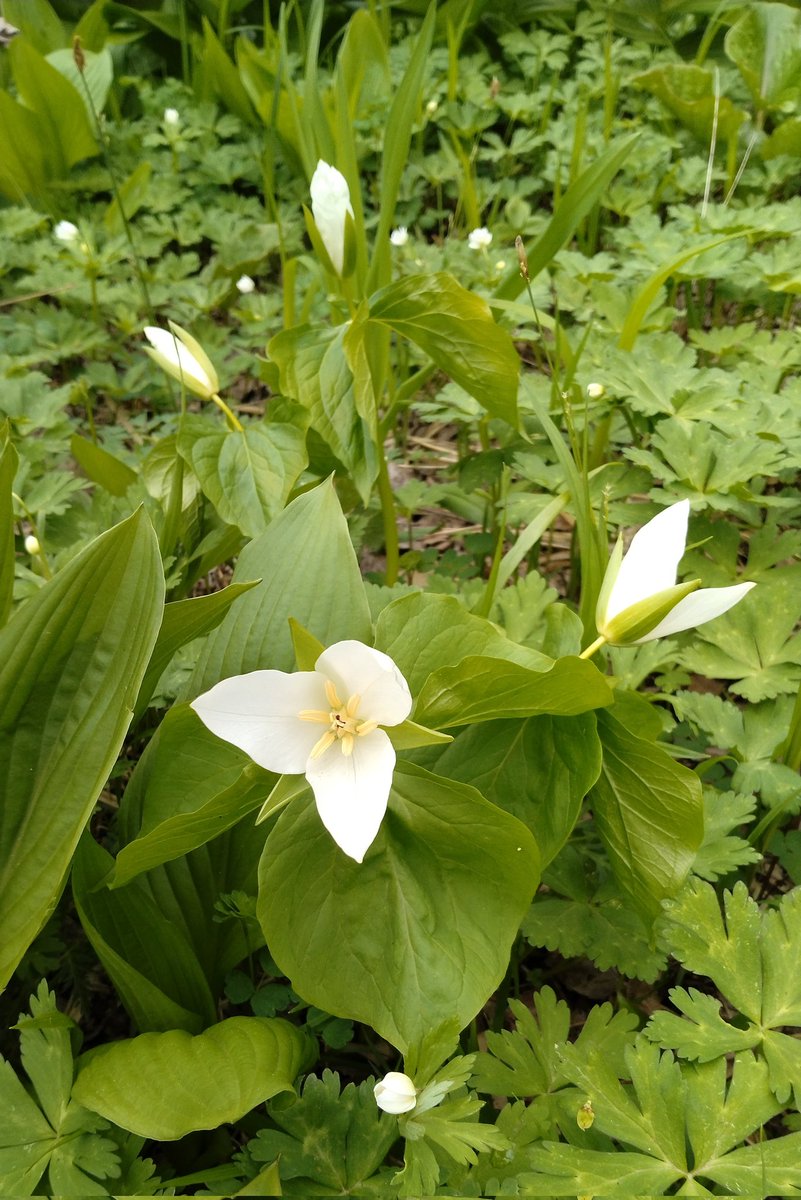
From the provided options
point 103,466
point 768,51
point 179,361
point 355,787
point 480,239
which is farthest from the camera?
point 768,51

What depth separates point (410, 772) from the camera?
954 millimetres

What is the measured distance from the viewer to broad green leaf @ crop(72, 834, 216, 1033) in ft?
3.47

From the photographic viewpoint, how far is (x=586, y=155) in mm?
2789

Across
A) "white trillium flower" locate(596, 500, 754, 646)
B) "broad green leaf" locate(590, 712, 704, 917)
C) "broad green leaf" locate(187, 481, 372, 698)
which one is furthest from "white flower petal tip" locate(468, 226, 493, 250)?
"broad green leaf" locate(590, 712, 704, 917)

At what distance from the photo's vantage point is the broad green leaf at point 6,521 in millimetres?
1024

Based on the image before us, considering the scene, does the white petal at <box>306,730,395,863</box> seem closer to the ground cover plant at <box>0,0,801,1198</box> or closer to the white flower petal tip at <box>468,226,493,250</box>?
the ground cover plant at <box>0,0,801,1198</box>

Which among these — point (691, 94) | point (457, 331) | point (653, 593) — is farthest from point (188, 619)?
point (691, 94)

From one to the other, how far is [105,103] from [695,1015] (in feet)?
12.4

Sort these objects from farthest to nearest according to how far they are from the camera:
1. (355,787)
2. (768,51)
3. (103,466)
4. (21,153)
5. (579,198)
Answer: (21,153) < (768,51) < (103,466) < (579,198) < (355,787)

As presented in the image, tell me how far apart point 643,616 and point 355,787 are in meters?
0.36

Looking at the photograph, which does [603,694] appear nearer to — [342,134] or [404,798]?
[404,798]

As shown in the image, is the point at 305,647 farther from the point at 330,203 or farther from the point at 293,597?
the point at 330,203

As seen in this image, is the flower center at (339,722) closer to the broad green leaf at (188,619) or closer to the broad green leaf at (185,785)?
the broad green leaf at (185,785)

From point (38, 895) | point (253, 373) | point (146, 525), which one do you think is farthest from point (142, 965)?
point (253, 373)
